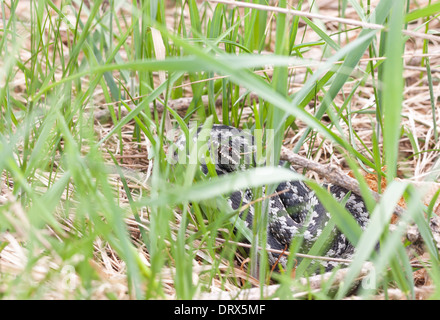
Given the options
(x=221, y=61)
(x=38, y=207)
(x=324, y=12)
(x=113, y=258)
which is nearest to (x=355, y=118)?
(x=324, y=12)

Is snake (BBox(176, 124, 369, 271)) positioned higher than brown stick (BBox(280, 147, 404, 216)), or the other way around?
brown stick (BBox(280, 147, 404, 216))

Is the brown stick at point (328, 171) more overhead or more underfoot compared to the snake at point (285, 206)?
more overhead

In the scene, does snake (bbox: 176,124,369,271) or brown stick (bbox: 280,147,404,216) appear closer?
brown stick (bbox: 280,147,404,216)

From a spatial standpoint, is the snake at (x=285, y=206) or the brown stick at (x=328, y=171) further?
the snake at (x=285, y=206)

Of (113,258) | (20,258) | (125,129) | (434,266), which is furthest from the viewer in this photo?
(125,129)

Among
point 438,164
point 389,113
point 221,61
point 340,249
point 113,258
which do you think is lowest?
point 340,249

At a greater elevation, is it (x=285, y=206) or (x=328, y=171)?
(x=328, y=171)

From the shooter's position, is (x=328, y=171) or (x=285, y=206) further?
(x=285, y=206)
